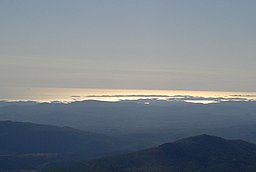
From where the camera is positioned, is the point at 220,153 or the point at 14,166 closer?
the point at 220,153

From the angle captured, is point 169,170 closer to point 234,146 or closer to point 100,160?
point 100,160

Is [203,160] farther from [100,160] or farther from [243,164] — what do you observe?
[100,160]

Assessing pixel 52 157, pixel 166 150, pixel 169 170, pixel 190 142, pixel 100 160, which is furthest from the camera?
pixel 52 157

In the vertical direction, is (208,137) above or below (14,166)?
above

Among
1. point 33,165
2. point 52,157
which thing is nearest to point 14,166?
point 33,165

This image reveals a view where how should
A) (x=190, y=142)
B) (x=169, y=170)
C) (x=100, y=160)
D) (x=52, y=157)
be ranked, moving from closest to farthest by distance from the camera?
(x=169, y=170), (x=100, y=160), (x=190, y=142), (x=52, y=157)

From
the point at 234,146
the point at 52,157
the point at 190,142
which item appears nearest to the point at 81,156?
the point at 52,157
